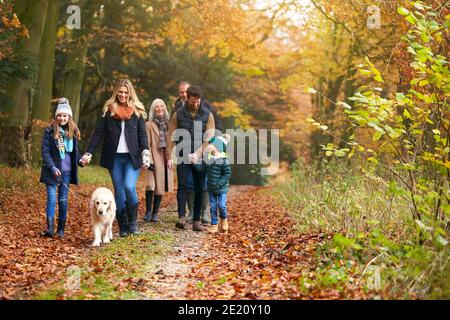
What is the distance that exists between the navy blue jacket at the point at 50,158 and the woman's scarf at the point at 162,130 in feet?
7.34

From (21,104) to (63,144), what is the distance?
6.72m

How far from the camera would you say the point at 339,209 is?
9188 mm

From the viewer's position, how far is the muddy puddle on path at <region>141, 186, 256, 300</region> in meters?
6.53

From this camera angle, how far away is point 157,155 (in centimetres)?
1203

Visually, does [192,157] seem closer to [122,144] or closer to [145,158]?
[145,158]

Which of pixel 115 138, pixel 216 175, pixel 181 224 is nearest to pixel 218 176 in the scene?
pixel 216 175

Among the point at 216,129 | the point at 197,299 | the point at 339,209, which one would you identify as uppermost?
the point at 216,129

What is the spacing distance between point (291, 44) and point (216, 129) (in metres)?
23.8

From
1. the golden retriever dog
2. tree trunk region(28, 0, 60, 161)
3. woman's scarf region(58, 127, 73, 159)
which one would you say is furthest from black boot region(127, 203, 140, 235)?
tree trunk region(28, 0, 60, 161)

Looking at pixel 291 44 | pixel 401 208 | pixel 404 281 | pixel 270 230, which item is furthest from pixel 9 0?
pixel 291 44

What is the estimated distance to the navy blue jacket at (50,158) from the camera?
31.7ft

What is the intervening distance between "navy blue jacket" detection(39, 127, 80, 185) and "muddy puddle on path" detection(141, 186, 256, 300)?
189 centimetres

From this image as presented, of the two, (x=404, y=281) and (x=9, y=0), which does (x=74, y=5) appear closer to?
(x=9, y=0)

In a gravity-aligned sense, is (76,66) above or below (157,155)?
above
